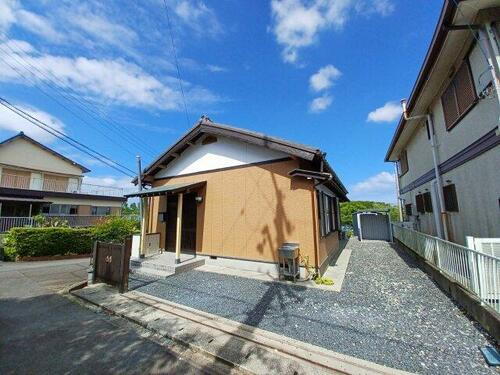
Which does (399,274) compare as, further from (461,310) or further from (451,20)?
(451,20)

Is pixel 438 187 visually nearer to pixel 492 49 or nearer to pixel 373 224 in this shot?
pixel 492 49

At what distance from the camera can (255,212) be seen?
7398 millimetres

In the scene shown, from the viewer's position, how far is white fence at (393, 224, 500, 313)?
3.44 metres

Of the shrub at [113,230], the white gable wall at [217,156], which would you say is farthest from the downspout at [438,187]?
the shrub at [113,230]

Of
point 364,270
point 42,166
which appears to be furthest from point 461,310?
point 42,166

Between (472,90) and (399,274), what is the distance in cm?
513

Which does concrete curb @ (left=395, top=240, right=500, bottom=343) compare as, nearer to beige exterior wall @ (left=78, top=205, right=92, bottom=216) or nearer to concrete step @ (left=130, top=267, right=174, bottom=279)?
concrete step @ (left=130, top=267, right=174, bottom=279)

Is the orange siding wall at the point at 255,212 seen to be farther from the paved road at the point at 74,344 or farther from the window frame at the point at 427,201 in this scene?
the window frame at the point at 427,201

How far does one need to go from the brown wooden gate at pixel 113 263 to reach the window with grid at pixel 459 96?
893 cm

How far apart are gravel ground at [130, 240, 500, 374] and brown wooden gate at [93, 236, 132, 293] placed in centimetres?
55

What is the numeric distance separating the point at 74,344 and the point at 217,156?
6.48 metres

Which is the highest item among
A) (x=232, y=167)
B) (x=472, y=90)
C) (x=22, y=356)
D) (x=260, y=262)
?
(x=472, y=90)

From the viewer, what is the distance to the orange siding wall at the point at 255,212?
6605 millimetres

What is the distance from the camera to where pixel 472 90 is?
5.29 metres
